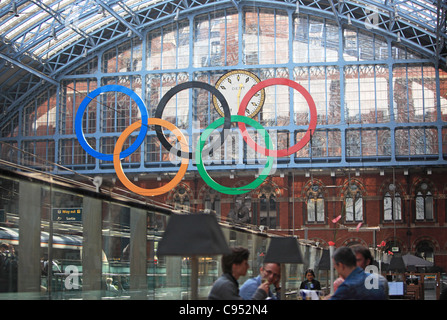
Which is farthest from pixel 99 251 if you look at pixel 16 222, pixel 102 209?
pixel 16 222

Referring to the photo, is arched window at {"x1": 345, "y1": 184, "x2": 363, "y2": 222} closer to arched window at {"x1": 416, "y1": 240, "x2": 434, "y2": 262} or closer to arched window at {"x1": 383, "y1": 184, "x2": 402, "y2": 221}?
arched window at {"x1": 383, "y1": 184, "x2": 402, "y2": 221}

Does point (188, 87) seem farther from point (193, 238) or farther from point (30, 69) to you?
point (30, 69)

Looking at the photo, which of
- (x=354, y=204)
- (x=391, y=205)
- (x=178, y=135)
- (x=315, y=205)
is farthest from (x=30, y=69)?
(x=391, y=205)

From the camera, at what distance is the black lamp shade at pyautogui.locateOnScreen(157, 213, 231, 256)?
14.6 feet

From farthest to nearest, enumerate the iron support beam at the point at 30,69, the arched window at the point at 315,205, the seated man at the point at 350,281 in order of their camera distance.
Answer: the arched window at the point at 315,205, the iron support beam at the point at 30,69, the seated man at the point at 350,281

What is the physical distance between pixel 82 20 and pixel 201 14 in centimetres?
686

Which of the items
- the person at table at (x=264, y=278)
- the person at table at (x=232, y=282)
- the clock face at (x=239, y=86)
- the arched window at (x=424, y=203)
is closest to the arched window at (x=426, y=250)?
the arched window at (x=424, y=203)

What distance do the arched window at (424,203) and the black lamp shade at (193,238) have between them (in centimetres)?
3776

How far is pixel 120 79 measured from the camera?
41.1m

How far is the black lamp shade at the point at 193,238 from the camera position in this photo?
445 centimetres

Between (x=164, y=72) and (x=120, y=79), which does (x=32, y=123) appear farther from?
(x=164, y=72)

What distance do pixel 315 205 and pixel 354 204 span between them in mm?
2270

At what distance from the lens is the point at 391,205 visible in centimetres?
4081

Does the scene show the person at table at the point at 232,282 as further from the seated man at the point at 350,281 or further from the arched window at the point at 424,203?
the arched window at the point at 424,203
